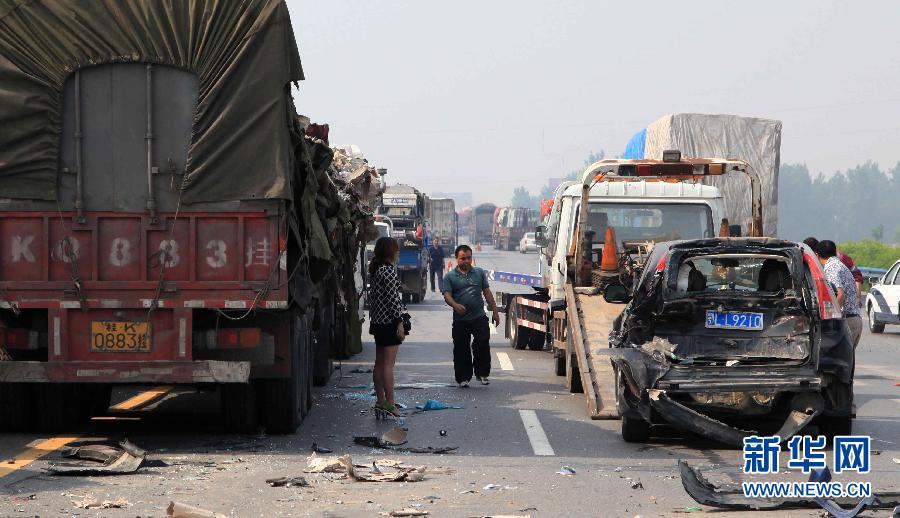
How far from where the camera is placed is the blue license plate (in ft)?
38.2

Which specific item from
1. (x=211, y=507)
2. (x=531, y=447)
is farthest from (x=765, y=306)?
(x=211, y=507)

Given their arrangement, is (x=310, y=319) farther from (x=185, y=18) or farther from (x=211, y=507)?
(x=211, y=507)

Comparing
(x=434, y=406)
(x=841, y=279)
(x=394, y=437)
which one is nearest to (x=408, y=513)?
(x=394, y=437)

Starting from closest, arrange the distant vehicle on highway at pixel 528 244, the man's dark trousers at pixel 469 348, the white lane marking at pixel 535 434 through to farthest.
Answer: the white lane marking at pixel 535 434, the man's dark trousers at pixel 469 348, the distant vehicle on highway at pixel 528 244

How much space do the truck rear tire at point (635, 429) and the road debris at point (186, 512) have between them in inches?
177

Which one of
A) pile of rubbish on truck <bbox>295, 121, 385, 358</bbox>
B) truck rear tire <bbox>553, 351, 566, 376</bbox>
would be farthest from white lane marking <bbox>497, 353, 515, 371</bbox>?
pile of rubbish on truck <bbox>295, 121, 385, 358</bbox>

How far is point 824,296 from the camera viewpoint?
11461 millimetres

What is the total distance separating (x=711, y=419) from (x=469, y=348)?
5.89 meters

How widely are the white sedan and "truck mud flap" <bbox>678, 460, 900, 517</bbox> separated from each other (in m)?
19.3

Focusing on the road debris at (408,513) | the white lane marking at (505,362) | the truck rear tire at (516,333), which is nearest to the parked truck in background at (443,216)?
the truck rear tire at (516,333)

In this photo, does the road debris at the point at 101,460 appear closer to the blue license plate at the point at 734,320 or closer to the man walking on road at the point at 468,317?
the blue license plate at the point at 734,320

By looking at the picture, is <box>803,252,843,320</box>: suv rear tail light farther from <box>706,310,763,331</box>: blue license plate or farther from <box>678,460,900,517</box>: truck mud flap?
<box>678,460,900,517</box>: truck mud flap

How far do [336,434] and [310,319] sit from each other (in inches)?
55.3

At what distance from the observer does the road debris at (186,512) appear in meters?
8.04
